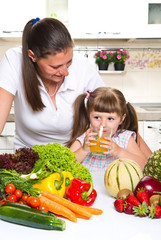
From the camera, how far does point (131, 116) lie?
2.08m

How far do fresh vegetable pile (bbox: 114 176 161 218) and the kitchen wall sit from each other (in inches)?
113

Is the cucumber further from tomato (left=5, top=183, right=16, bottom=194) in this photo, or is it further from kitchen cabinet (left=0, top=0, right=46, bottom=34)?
kitchen cabinet (left=0, top=0, right=46, bottom=34)

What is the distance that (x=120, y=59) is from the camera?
3691 millimetres

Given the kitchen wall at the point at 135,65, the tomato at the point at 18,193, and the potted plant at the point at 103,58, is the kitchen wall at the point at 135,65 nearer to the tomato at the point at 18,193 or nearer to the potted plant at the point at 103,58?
the potted plant at the point at 103,58

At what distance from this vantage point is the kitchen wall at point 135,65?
3.83 m

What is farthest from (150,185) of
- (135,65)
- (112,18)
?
(135,65)

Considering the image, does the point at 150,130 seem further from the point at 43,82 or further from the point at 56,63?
the point at 56,63

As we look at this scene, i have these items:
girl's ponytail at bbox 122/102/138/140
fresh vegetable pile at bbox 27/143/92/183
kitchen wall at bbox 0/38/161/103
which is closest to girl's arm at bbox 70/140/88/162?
girl's ponytail at bbox 122/102/138/140

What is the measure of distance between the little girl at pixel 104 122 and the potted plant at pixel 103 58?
174 cm

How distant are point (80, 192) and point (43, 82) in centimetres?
94

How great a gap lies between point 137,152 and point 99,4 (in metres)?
1.90

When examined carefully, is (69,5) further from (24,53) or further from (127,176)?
(127,176)

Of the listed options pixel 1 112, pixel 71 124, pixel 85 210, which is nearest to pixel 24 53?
pixel 1 112

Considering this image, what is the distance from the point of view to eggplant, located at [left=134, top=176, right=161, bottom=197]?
1.07 meters
